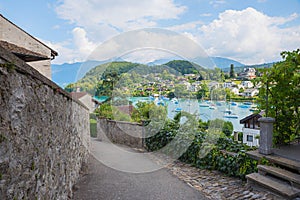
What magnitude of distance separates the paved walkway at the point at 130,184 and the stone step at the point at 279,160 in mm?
1114

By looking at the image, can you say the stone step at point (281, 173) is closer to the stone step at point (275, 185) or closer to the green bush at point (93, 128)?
the stone step at point (275, 185)

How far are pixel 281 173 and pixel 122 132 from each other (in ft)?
21.1

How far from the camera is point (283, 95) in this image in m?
3.78

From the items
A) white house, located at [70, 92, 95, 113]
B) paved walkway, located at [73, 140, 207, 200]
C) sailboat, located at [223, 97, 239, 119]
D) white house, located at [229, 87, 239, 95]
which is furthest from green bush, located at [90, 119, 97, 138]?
white house, located at [229, 87, 239, 95]

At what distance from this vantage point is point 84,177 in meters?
4.25

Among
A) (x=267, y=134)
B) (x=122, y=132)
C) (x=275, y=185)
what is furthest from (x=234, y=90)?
(x=122, y=132)

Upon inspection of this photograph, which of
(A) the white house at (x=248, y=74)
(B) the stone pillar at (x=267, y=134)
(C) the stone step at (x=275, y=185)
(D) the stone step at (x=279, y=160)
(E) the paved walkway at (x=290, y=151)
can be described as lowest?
(C) the stone step at (x=275, y=185)

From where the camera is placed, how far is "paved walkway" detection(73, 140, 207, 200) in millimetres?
3322

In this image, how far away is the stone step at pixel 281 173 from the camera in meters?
2.79

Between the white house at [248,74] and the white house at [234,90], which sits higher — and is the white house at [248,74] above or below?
above

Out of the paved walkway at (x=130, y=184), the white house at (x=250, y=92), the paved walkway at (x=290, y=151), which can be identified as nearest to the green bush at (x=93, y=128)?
the paved walkway at (x=130, y=184)

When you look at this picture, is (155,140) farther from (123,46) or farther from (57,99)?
(57,99)

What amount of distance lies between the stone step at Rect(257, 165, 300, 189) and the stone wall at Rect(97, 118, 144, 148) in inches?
185

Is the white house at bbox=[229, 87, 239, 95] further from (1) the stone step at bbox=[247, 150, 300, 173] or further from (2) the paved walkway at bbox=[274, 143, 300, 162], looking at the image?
(1) the stone step at bbox=[247, 150, 300, 173]
